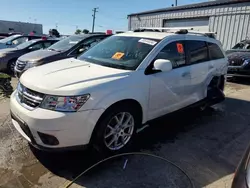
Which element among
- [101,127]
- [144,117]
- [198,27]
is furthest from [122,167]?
[198,27]

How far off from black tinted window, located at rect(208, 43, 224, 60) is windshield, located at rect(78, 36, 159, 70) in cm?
163

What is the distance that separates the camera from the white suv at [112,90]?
252cm

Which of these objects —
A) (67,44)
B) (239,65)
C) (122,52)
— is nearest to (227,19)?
(239,65)

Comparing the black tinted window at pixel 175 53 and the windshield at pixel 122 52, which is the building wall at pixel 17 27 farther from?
the black tinted window at pixel 175 53

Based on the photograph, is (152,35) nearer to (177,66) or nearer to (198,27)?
(177,66)

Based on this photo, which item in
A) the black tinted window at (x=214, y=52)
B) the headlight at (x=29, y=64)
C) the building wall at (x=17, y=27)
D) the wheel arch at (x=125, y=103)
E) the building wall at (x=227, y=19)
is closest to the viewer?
the wheel arch at (x=125, y=103)

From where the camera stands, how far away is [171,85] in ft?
11.7

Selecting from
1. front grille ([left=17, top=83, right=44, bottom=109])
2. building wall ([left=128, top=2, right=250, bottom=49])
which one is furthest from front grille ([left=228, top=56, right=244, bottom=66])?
front grille ([left=17, top=83, right=44, bottom=109])

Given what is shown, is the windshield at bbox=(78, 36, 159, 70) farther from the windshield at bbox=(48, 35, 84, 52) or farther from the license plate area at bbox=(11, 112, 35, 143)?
the windshield at bbox=(48, 35, 84, 52)

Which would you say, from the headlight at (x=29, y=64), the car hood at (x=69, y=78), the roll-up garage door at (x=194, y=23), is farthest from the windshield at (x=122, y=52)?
the roll-up garage door at (x=194, y=23)

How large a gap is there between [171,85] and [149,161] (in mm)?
1233

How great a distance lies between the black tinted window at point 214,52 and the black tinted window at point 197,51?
18cm

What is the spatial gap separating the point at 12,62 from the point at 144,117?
7132 millimetres

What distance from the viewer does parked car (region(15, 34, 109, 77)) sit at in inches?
259
